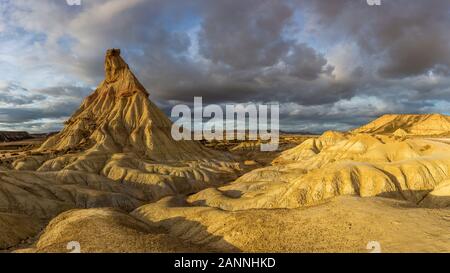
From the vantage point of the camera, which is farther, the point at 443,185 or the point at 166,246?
the point at 443,185

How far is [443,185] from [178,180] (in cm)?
5422

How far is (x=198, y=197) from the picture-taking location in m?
62.8

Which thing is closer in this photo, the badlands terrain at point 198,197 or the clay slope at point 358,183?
the badlands terrain at point 198,197

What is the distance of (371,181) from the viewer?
152 ft

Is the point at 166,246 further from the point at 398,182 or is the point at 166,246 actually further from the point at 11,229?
the point at 398,182

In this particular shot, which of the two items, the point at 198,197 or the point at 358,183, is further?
the point at 198,197

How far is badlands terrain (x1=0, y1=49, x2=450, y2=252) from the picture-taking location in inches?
983

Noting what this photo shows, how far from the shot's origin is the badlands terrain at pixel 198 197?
25.0 metres

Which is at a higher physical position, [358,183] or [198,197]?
[358,183]

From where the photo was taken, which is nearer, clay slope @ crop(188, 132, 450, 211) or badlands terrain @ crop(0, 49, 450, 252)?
badlands terrain @ crop(0, 49, 450, 252)
